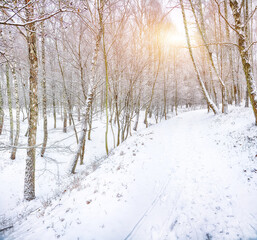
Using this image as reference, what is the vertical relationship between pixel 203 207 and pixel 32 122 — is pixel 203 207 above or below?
below

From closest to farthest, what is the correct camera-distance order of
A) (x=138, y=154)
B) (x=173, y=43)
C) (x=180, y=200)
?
(x=180, y=200), (x=138, y=154), (x=173, y=43)

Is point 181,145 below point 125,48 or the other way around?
below

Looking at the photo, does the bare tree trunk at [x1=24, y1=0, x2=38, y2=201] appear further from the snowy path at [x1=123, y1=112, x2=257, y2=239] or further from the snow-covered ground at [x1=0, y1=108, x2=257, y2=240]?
the snowy path at [x1=123, y1=112, x2=257, y2=239]

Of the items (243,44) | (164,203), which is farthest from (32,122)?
(243,44)

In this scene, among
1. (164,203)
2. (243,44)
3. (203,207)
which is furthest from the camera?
(243,44)

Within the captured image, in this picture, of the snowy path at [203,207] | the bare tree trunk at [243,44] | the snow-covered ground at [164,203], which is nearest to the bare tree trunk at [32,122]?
the snow-covered ground at [164,203]

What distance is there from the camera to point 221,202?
3324 mm

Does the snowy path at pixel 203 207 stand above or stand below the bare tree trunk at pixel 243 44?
below

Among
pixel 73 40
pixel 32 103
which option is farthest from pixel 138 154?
pixel 73 40

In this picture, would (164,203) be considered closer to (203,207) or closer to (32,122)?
(203,207)

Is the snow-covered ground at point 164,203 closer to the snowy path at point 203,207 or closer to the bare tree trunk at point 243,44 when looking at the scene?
the snowy path at point 203,207

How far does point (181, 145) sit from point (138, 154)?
2.52 meters

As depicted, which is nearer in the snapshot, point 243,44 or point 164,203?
point 164,203

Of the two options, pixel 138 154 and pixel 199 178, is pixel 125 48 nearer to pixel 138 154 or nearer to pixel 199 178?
pixel 138 154
